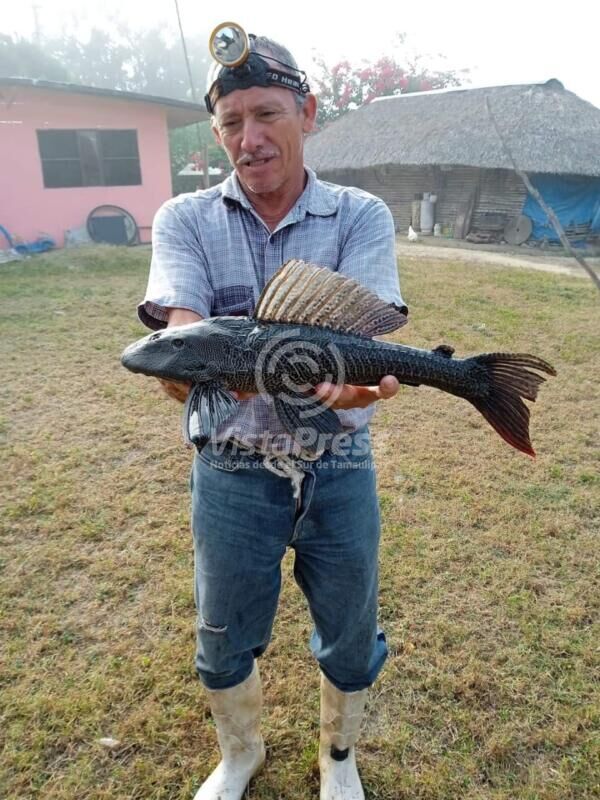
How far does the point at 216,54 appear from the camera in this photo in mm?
1773

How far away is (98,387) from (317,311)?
482 cm

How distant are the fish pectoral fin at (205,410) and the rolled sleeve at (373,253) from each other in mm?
571

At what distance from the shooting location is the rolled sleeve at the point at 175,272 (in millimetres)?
1795

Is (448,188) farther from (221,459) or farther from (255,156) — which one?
(221,459)

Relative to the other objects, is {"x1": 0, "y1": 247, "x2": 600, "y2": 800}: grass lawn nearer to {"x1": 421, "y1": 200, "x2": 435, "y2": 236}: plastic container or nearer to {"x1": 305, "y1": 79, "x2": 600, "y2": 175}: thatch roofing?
{"x1": 305, "y1": 79, "x2": 600, "y2": 175}: thatch roofing

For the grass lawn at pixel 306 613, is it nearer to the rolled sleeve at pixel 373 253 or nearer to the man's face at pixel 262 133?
the rolled sleeve at pixel 373 253

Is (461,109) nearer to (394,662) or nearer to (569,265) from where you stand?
(569,265)

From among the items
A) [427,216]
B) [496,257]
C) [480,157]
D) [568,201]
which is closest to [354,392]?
[496,257]

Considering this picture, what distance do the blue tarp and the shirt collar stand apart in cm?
1711

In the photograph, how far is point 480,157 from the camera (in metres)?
17.2

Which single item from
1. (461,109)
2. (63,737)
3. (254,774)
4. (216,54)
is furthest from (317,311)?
(461,109)

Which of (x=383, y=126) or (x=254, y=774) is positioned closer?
(x=254, y=774)

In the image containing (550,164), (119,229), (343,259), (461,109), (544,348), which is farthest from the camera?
(461,109)

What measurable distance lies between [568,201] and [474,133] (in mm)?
3523
